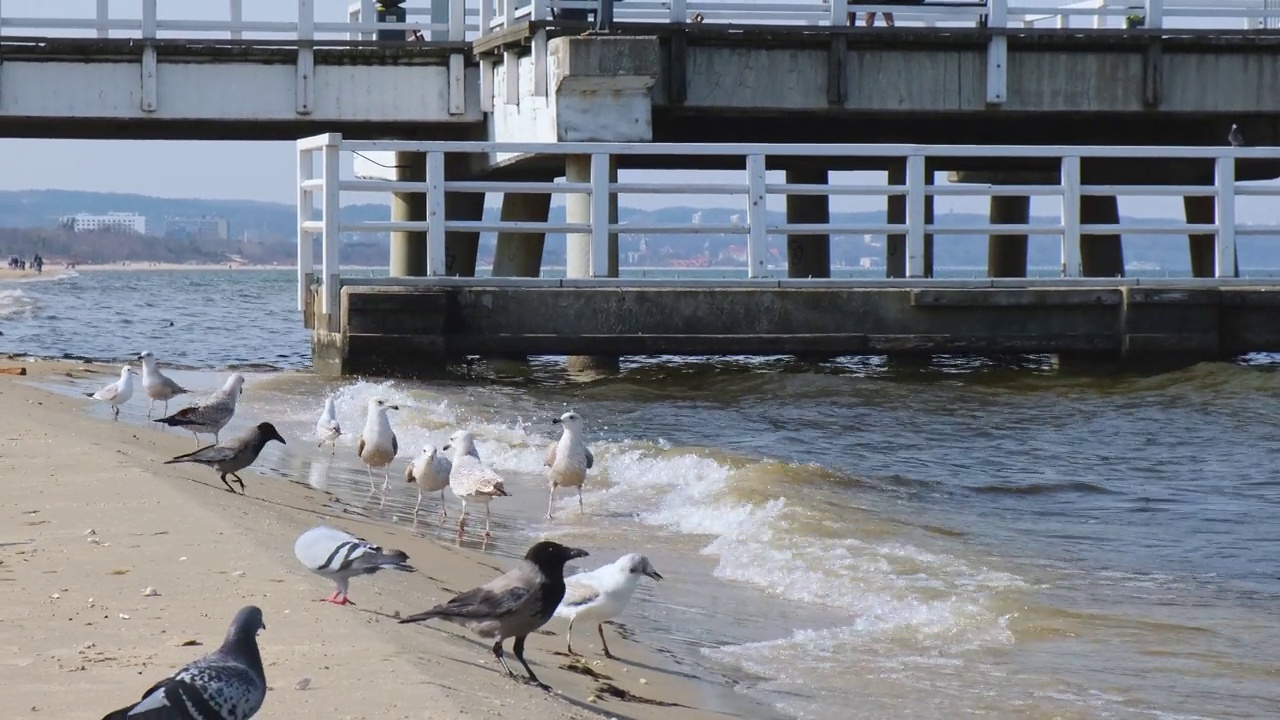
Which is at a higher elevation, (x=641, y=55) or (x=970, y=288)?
(x=641, y=55)

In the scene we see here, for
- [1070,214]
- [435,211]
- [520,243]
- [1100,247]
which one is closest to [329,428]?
[435,211]

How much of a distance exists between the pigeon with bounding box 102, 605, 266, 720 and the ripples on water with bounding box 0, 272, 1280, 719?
2065 mm

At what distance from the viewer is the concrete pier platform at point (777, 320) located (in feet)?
46.8

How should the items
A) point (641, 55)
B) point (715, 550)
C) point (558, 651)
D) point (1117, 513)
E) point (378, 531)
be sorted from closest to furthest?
point (558, 651) < point (378, 531) < point (715, 550) < point (1117, 513) < point (641, 55)

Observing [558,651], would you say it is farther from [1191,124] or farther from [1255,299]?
[1191,124]

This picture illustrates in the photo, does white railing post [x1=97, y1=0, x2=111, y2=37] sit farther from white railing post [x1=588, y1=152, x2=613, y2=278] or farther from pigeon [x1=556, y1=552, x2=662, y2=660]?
pigeon [x1=556, y1=552, x2=662, y2=660]

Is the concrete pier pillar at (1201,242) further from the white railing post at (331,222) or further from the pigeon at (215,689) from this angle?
the pigeon at (215,689)

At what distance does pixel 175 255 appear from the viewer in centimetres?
19738

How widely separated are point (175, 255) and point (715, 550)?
199 meters

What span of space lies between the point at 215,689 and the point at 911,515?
6166mm

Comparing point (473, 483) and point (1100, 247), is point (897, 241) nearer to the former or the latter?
point (1100, 247)

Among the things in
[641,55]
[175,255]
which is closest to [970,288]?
[641,55]

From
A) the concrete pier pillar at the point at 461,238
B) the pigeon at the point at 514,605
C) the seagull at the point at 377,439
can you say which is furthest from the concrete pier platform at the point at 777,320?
the pigeon at the point at 514,605

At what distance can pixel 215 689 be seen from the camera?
375 cm
